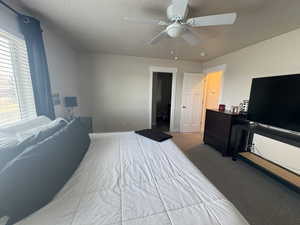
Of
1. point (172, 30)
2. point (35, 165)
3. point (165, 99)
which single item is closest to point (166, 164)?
point (35, 165)

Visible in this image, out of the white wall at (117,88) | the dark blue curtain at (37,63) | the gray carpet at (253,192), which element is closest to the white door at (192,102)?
the white wall at (117,88)

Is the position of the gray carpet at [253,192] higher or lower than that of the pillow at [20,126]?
lower

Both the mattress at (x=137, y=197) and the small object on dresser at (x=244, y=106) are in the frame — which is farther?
the small object on dresser at (x=244, y=106)

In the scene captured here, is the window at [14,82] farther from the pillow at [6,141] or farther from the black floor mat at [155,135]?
the black floor mat at [155,135]

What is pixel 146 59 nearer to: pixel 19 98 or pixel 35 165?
pixel 19 98

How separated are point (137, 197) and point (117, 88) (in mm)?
3315

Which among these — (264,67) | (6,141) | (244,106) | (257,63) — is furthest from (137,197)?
(257,63)

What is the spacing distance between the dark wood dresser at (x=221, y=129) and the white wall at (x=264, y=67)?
0.59m

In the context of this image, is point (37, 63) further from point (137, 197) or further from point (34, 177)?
point (137, 197)

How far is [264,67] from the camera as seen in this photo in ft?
8.01

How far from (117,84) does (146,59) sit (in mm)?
1183

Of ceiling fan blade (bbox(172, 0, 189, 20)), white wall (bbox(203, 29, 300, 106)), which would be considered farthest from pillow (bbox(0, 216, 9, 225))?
white wall (bbox(203, 29, 300, 106))

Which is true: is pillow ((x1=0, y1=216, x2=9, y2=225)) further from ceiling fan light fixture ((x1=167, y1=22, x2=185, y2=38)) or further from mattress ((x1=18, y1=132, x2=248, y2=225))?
ceiling fan light fixture ((x1=167, y1=22, x2=185, y2=38))

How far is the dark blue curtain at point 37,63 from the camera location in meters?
1.66
